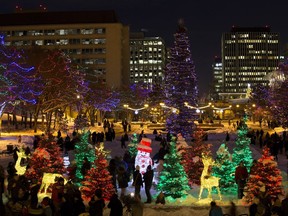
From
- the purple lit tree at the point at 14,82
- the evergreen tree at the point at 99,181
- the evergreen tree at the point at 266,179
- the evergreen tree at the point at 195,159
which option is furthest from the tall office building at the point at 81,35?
the evergreen tree at the point at 266,179

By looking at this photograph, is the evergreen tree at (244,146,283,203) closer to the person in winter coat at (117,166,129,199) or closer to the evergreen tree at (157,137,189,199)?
the evergreen tree at (157,137,189,199)

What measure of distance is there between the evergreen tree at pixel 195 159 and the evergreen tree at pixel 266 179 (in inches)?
132

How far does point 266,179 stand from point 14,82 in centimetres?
3344

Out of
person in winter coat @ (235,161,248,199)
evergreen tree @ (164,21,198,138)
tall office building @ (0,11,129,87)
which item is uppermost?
tall office building @ (0,11,129,87)

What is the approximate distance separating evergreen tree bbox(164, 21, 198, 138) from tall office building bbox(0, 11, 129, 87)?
77.0 meters

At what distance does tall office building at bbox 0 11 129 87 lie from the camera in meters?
121

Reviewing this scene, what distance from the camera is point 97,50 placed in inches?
4771

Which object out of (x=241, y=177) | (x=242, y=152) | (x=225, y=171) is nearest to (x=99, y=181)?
(x=241, y=177)

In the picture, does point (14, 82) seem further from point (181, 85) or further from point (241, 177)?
point (241, 177)

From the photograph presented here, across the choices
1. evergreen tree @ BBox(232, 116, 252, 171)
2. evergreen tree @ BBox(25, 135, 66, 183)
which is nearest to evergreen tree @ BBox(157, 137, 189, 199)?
evergreen tree @ BBox(232, 116, 252, 171)

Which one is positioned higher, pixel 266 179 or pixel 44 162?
pixel 44 162

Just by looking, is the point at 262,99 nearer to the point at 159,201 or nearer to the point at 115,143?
the point at 115,143

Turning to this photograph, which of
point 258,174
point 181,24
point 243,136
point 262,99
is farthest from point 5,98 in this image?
point 262,99

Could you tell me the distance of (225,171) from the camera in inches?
728
